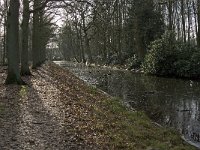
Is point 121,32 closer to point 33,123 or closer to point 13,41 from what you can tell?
point 13,41

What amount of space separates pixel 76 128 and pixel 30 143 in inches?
85.5

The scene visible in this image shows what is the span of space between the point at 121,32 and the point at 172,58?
27.2 metres

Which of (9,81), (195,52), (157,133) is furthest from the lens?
(195,52)

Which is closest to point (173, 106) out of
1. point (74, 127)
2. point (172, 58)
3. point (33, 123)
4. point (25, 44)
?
point (74, 127)

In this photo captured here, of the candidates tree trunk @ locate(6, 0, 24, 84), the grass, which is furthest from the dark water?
tree trunk @ locate(6, 0, 24, 84)

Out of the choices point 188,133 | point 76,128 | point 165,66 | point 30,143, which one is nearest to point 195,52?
point 165,66

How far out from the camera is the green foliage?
109 feet

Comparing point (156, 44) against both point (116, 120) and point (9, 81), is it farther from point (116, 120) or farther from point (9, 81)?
point (116, 120)

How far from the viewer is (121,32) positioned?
63.4 metres

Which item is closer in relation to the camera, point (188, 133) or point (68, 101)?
point (188, 133)

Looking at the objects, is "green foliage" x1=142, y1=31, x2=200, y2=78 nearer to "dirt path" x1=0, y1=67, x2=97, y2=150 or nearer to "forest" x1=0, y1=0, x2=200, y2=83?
"forest" x1=0, y1=0, x2=200, y2=83

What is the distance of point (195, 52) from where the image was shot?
3459 cm

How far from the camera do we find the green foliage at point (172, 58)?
33.1m

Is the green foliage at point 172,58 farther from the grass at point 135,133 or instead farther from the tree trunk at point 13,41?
the grass at point 135,133
